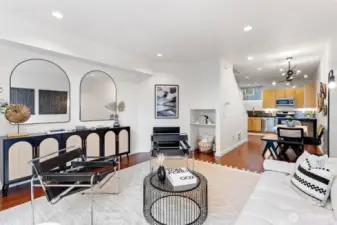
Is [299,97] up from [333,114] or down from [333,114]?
up

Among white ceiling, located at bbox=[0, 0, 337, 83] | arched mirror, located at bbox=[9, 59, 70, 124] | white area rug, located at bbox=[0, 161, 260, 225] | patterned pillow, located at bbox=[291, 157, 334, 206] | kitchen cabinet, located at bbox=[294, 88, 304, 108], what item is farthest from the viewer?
kitchen cabinet, located at bbox=[294, 88, 304, 108]

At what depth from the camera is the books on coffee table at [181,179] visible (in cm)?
218

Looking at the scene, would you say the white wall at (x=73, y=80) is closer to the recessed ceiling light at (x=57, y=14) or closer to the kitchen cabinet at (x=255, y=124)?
the recessed ceiling light at (x=57, y=14)

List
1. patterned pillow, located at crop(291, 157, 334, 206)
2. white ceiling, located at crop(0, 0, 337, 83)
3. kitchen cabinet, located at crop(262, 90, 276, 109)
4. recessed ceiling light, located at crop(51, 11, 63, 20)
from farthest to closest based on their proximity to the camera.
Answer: kitchen cabinet, located at crop(262, 90, 276, 109)
recessed ceiling light, located at crop(51, 11, 63, 20)
white ceiling, located at crop(0, 0, 337, 83)
patterned pillow, located at crop(291, 157, 334, 206)

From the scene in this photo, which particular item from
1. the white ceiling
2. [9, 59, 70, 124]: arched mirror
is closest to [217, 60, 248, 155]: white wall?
the white ceiling

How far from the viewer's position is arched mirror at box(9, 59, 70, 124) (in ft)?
10.8

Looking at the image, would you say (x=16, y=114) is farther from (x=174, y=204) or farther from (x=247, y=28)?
(x=247, y=28)

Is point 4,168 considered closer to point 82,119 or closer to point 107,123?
point 82,119

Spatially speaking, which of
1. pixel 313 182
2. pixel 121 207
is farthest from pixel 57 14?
pixel 313 182

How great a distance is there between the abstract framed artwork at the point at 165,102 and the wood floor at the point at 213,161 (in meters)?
1.24

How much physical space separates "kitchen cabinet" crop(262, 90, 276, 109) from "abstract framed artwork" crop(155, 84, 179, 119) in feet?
19.4

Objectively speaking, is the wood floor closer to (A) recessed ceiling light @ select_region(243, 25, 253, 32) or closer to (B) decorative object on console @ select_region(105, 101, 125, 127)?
(B) decorative object on console @ select_region(105, 101, 125, 127)

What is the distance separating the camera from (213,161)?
4.66 m

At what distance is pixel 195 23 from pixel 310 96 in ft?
23.2
